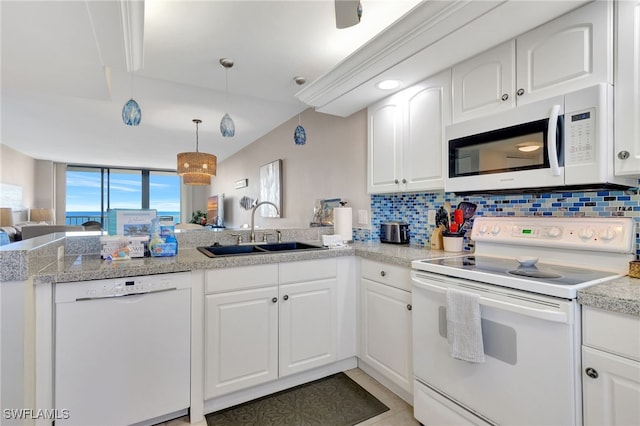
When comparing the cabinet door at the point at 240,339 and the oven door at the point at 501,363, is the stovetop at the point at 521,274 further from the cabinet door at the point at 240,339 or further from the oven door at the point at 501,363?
the cabinet door at the point at 240,339

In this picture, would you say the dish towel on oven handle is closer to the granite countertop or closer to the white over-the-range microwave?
the granite countertop

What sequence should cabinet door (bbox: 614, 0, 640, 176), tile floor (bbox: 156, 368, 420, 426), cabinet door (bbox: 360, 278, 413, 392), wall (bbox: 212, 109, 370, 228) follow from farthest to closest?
wall (bbox: 212, 109, 370, 228) < cabinet door (bbox: 360, 278, 413, 392) < tile floor (bbox: 156, 368, 420, 426) < cabinet door (bbox: 614, 0, 640, 176)

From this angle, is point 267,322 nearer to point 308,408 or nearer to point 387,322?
point 308,408

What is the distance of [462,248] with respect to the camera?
2.01 meters

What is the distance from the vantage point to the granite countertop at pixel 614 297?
947 mm

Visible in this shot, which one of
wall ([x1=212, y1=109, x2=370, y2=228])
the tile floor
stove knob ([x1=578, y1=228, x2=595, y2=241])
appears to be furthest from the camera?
wall ([x1=212, y1=109, x2=370, y2=228])

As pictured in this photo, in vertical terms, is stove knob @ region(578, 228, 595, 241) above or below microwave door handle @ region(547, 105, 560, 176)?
below

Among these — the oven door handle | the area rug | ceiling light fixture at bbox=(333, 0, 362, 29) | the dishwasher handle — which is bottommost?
the area rug

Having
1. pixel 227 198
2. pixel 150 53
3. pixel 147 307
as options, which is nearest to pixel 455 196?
pixel 147 307

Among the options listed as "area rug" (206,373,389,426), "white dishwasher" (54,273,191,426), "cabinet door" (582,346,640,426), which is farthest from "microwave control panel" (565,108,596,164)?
"white dishwasher" (54,273,191,426)

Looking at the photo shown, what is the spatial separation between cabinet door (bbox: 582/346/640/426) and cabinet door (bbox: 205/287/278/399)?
1.45 meters

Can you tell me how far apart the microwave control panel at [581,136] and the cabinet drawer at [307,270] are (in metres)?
1.40

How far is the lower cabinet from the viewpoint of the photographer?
1728 mm

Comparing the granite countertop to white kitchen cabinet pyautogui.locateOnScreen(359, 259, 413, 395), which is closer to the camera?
the granite countertop
